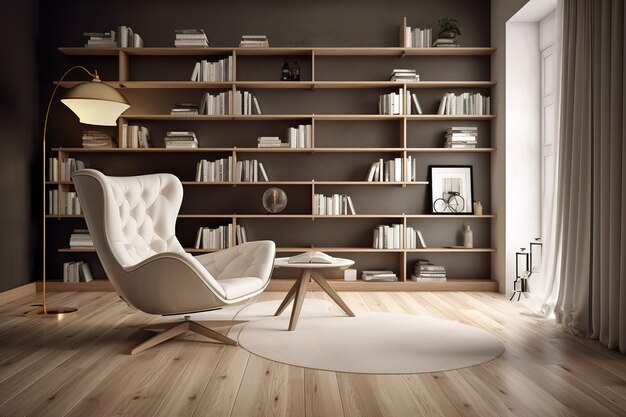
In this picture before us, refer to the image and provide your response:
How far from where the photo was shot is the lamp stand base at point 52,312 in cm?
398

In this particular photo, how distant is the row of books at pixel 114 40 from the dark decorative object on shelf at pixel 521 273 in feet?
14.2

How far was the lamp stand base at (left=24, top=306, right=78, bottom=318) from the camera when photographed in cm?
398

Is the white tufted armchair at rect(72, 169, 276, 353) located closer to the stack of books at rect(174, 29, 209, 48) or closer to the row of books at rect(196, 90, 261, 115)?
the row of books at rect(196, 90, 261, 115)

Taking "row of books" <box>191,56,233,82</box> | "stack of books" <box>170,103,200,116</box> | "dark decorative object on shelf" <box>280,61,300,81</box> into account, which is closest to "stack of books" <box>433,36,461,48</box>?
"dark decorative object on shelf" <box>280,61,300,81</box>

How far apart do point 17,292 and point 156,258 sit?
9.20ft

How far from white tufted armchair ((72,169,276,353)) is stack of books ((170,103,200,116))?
1.67 meters

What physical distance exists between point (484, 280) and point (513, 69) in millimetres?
2146

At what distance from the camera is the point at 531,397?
2.26 meters

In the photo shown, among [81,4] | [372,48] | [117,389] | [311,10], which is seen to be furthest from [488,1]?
[117,389]

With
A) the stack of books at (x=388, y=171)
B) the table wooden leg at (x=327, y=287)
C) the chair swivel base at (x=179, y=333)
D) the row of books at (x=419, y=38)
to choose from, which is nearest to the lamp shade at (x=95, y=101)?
the chair swivel base at (x=179, y=333)

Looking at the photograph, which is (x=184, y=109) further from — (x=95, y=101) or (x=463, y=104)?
(x=463, y=104)

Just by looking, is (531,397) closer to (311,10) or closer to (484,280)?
(484,280)

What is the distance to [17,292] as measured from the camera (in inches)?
190

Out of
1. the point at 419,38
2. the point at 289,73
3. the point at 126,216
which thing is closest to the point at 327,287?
the point at 126,216
